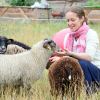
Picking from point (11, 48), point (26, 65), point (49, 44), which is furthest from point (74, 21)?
point (11, 48)

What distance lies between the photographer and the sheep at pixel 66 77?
6.04 metres

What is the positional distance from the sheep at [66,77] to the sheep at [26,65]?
0.32 meters

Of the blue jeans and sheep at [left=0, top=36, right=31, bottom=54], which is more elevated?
sheep at [left=0, top=36, right=31, bottom=54]

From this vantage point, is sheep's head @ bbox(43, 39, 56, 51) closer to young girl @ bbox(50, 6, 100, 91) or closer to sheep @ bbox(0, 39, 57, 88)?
sheep @ bbox(0, 39, 57, 88)

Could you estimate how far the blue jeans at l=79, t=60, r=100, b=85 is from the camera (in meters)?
6.18

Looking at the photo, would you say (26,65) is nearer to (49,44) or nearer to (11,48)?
(49,44)

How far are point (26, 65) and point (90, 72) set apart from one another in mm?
819

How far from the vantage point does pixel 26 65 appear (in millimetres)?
6336

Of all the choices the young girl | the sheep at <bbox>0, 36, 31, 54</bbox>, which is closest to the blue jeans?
the young girl

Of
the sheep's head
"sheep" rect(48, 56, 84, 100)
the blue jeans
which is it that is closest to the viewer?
"sheep" rect(48, 56, 84, 100)

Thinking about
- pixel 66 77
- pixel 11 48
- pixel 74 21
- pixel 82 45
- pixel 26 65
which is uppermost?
pixel 74 21

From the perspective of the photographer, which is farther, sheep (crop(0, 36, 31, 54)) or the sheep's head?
sheep (crop(0, 36, 31, 54))

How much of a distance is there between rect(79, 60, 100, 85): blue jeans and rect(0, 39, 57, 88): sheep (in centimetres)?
46

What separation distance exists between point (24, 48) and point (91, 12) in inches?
438
